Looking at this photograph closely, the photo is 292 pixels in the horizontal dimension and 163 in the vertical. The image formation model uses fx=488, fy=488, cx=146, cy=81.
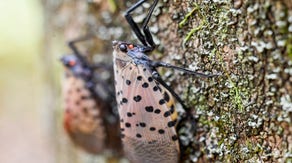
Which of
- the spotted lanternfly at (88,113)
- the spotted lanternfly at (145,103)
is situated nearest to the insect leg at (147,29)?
the spotted lanternfly at (145,103)

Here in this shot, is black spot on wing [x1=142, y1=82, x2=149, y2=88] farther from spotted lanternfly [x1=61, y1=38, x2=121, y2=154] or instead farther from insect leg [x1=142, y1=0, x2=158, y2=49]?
spotted lanternfly [x1=61, y1=38, x2=121, y2=154]

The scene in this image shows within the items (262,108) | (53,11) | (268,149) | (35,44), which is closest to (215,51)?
(262,108)

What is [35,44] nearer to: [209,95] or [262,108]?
[209,95]

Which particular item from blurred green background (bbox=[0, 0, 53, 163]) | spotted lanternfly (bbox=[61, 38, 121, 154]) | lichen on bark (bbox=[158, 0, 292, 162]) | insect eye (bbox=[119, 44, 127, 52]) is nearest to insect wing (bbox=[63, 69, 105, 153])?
spotted lanternfly (bbox=[61, 38, 121, 154])

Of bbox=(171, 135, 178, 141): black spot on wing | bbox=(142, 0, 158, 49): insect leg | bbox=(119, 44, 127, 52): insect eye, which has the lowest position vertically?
bbox=(171, 135, 178, 141): black spot on wing

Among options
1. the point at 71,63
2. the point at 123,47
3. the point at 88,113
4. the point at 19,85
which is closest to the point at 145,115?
the point at 123,47

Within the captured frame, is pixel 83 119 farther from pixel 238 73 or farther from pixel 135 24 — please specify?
pixel 238 73

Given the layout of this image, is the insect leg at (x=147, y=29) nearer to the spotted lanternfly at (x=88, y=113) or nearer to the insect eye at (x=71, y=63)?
the spotted lanternfly at (x=88, y=113)
